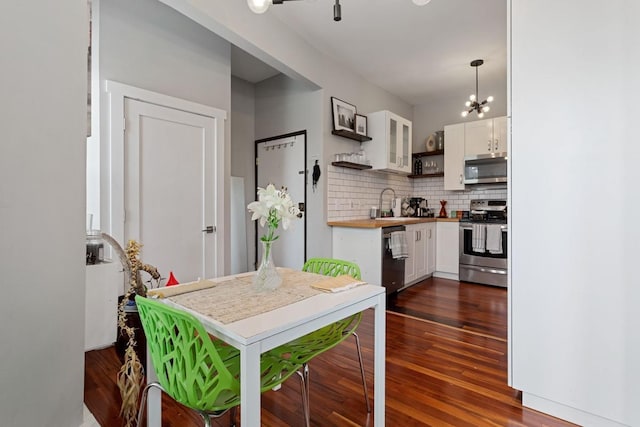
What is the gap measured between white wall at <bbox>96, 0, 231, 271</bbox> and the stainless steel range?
133 inches

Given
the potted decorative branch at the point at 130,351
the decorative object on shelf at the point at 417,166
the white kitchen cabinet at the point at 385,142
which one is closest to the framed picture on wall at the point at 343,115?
the white kitchen cabinet at the point at 385,142

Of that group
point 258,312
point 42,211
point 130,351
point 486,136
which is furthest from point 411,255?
point 42,211

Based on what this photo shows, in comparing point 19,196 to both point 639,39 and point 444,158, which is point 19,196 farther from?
point 444,158

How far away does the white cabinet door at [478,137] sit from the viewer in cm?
466

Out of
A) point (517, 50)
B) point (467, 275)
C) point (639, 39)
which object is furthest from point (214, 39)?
point (467, 275)

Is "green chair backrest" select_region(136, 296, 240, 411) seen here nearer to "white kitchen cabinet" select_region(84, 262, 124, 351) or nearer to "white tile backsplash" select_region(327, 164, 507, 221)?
"white kitchen cabinet" select_region(84, 262, 124, 351)

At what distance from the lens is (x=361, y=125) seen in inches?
172

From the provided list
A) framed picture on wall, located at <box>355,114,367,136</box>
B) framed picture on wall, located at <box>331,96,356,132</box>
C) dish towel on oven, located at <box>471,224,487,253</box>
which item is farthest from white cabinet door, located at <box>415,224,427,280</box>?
framed picture on wall, located at <box>331,96,356,132</box>

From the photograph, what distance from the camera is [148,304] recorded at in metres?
1.09

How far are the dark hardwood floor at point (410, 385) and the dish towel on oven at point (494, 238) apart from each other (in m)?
1.46

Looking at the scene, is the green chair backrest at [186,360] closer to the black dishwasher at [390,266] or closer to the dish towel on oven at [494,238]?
the black dishwasher at [390,266]

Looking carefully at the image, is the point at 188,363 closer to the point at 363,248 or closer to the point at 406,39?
the point at 363,248

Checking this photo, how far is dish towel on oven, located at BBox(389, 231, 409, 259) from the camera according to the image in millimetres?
3756

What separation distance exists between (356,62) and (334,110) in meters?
0.74
